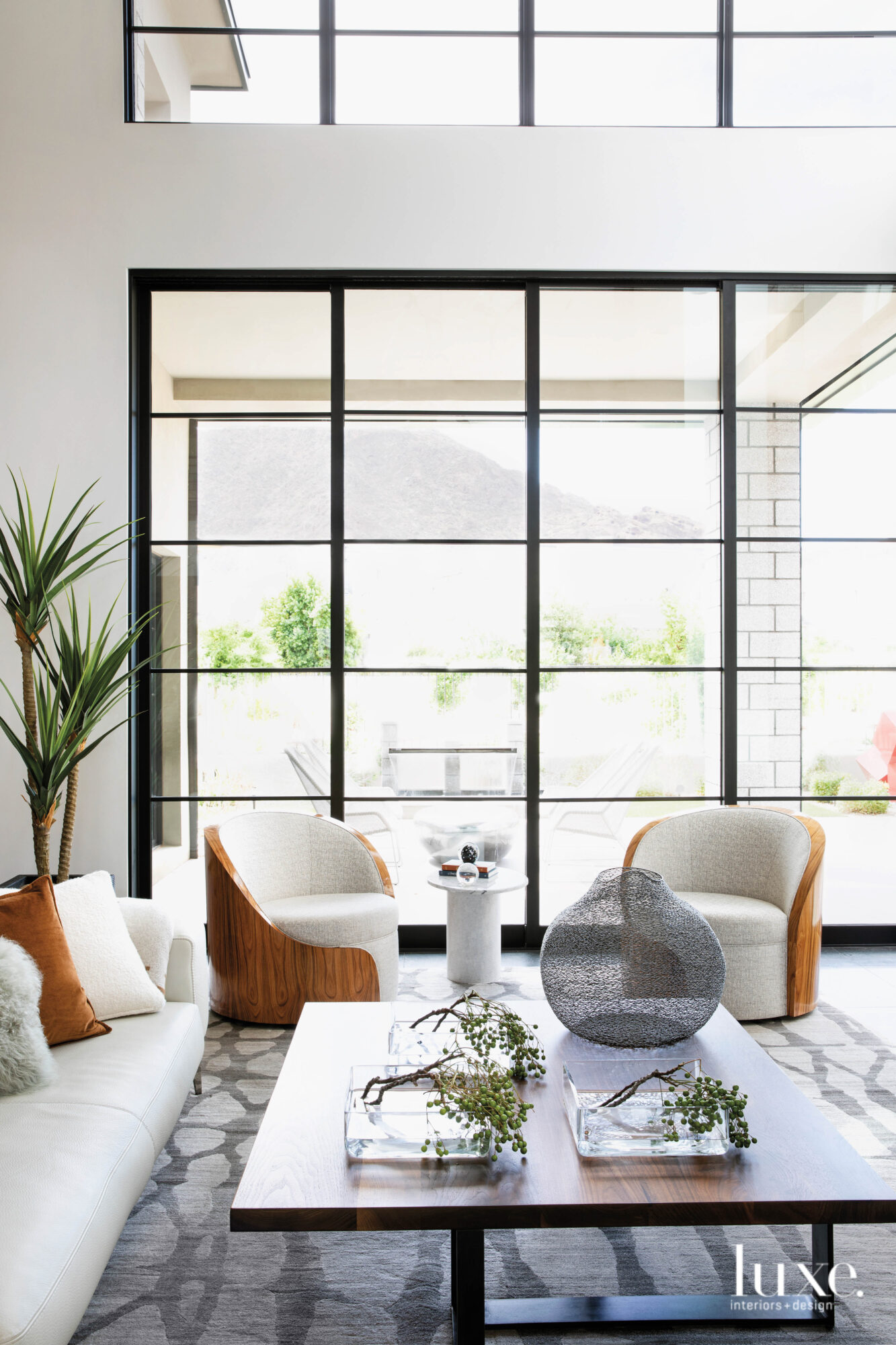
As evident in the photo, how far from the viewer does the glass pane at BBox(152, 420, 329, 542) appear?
3.98 meters

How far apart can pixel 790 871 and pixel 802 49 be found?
375cm

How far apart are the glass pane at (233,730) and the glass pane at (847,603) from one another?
2329 mm

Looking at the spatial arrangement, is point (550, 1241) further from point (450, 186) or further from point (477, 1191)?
point (450, 186)

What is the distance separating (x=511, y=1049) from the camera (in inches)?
72.9

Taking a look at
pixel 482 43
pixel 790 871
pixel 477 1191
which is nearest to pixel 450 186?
pixel 482 43

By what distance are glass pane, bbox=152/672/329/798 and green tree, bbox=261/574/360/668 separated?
0.28ft

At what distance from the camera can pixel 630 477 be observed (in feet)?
13.3

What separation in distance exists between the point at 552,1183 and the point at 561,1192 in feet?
0.10

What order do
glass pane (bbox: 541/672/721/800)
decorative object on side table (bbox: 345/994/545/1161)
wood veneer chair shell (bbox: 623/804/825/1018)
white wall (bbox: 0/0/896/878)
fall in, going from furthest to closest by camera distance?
glass pane (bbox: 541/672/721/800) → white wall (bbox: 0/0/896/878) → wood veneer chair shell (bbox: 623/804/825/1018) → decorative object on side table (bbox: 345/994/545/1161)

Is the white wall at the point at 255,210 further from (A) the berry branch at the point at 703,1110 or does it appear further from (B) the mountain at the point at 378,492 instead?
(A) the berry branch at the point at 703,1110

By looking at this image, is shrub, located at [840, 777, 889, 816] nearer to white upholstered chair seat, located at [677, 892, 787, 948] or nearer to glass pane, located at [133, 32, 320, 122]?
white upholstered chair seat, located at [677, 892, 787, 948]

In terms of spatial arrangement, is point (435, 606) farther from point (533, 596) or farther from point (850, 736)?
point (850, 736)

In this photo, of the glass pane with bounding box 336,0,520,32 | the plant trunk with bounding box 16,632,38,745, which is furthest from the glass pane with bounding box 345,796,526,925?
the glass pane with bounding box 336,0,520,32

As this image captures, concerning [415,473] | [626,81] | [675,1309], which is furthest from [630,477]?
[675,1309]
